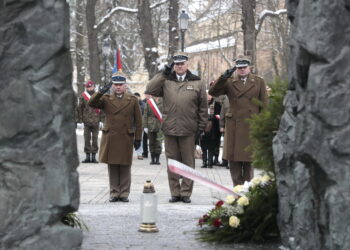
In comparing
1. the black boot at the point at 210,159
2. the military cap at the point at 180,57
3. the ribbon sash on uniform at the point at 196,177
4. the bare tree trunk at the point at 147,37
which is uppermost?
the bare tree trunk at the point at 147,37

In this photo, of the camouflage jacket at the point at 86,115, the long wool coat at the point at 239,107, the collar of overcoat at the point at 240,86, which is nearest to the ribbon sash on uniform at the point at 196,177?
the long wool coat at the point at 239,107

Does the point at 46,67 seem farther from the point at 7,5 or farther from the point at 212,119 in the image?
the point at 212,119

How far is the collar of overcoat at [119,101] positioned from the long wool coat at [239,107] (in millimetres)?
1640

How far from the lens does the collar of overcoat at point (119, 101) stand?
1096cm

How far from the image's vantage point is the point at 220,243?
7145 millimetres

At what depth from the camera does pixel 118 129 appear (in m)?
11.0

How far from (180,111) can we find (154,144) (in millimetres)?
8733

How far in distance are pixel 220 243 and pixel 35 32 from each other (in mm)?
2790

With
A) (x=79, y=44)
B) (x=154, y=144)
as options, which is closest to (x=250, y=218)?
(x=154, y=144)

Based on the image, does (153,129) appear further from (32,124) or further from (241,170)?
(32,124)

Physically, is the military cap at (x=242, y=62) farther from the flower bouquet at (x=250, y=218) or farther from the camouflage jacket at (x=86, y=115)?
the camouflage jacket at (x=86, y=115)

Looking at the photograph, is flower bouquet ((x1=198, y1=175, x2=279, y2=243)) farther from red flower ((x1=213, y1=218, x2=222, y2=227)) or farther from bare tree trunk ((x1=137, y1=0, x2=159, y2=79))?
bare tree trunk ((x1=137, y1=0, x2=159, y2=79))

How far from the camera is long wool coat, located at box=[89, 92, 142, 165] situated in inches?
430

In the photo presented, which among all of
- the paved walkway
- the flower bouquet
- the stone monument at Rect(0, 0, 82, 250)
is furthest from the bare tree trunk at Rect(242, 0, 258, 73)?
the stone monument at Rect(0, 0, 82, 250)
